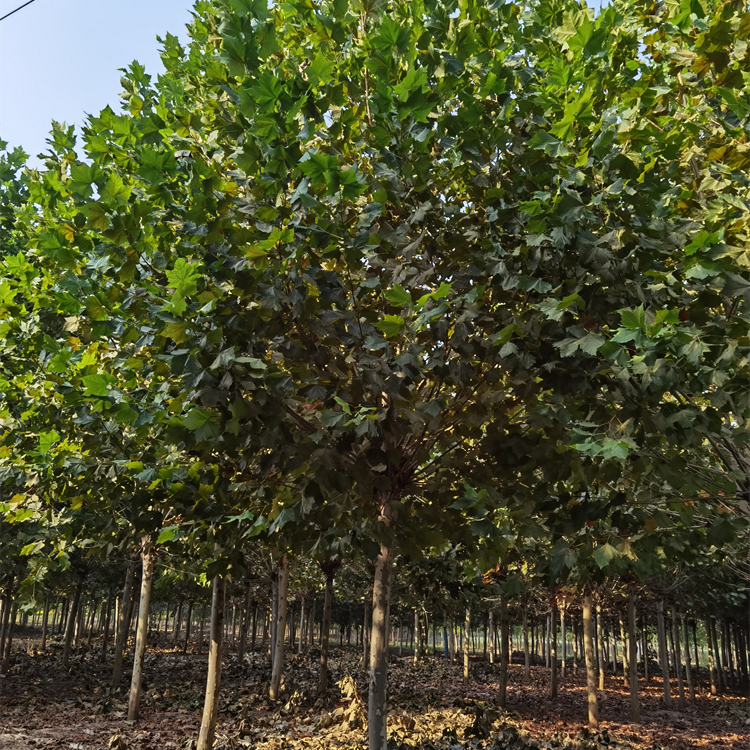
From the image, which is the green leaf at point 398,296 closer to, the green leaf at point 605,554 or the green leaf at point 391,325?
the green leaf at point 391,325

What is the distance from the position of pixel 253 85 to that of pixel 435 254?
1.90 meters

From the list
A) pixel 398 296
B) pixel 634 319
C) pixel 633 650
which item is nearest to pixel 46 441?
pixel 398 296

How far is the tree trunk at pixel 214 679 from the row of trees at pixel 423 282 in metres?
3.58

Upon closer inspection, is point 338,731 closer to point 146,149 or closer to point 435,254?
point 435,254

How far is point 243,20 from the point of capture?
11.6 feet

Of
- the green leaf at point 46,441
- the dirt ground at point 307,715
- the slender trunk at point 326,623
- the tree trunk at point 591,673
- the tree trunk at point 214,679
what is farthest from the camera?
the tree trunk at point 591,673

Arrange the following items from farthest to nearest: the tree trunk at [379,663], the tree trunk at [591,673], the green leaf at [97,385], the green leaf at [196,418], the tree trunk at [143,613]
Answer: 1. the tree trunk at [591,673]
2. the tree trunk at [143,613]
3. the tree trunk at [379,663]
4. the green leaf at [97,385]
5. the green leaf at [196,418]

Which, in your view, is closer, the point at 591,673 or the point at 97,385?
the point at 97,385

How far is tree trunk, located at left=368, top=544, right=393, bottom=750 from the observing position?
5.01m

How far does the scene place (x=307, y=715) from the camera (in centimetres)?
1298

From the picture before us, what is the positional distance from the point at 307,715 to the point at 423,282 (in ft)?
39.8

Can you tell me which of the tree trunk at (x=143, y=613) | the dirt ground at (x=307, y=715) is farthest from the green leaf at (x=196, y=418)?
the tree trunk at (x=143, y=613)

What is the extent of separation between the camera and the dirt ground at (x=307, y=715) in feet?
33.8

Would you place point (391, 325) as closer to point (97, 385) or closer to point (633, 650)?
point (97, 385)
